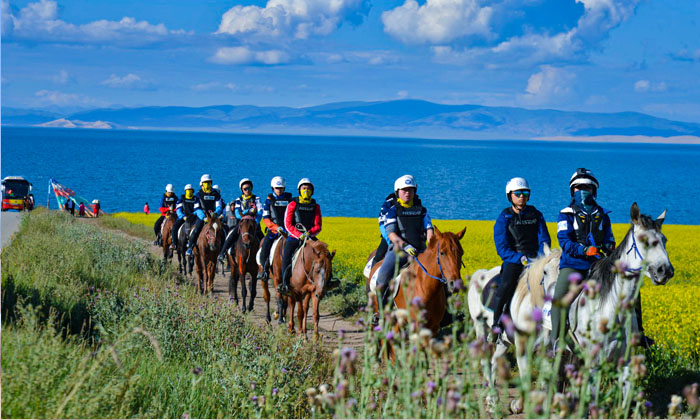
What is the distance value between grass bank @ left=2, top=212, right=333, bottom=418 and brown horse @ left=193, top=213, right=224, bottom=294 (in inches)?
126

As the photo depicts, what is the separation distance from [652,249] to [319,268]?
6.67 m

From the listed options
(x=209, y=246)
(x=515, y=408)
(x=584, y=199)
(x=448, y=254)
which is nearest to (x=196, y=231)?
(x=209, y=246)

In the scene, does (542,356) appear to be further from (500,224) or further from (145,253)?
(145,253)

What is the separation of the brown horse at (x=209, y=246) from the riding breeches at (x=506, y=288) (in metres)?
9.64

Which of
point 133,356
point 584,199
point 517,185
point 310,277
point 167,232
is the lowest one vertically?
point 133,356

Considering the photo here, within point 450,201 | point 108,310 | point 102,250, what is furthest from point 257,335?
point 450,201

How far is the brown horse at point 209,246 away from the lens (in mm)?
17125

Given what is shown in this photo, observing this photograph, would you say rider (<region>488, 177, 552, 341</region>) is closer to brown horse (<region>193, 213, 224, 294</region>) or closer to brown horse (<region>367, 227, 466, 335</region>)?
brown horse (<region>367, 227, 466, 335</region>)

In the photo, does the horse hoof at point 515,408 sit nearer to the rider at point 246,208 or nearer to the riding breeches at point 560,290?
the riding breeches at point 560,290

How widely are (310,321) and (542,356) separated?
10.9m

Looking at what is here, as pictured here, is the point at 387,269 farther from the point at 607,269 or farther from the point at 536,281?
the point at 607,269

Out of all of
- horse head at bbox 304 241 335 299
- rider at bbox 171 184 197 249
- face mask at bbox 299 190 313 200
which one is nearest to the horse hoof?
horse head at bbox 304 241 335 299

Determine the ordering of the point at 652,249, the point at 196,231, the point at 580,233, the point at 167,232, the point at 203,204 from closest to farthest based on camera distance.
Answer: the point at 652,249 < the point at 580,233 < the point at 203,204 < the point at 196,231 < the point at 167,232

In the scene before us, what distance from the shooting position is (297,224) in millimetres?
13242
